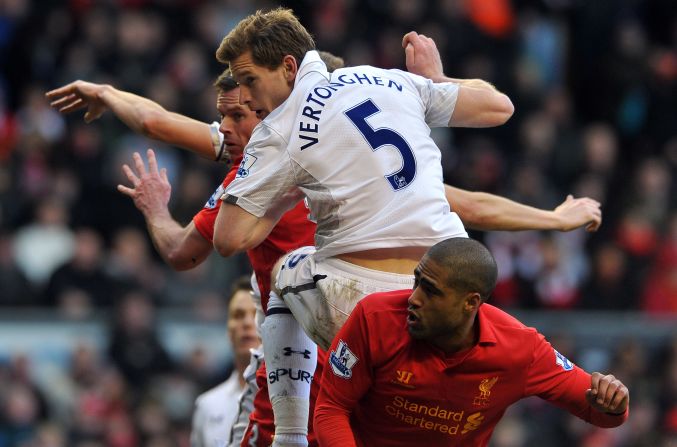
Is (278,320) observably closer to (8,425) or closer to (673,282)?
(8,425)

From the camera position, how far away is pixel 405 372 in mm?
6121

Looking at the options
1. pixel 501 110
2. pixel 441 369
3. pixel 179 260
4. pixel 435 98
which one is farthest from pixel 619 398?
pixel 179 260

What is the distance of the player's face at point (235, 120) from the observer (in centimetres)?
731

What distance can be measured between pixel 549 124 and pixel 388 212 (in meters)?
11.0

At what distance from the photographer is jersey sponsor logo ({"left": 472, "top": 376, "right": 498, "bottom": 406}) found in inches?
245

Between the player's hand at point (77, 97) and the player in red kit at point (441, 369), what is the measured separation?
8.55 ft

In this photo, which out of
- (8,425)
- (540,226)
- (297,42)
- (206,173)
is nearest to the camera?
(297,42)

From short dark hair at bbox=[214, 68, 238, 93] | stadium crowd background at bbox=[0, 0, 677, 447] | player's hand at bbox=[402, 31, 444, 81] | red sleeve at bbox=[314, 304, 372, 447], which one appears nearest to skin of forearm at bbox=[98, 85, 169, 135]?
short dark hair at bbox=[214, 68, 238, 93]

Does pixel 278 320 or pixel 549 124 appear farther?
pixel 549 124

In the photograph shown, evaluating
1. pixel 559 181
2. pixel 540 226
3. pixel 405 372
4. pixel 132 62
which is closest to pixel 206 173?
pixel 132 62

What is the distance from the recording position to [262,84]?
21.5ft

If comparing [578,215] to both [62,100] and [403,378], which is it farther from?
[62,100]

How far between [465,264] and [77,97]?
9.74 ft

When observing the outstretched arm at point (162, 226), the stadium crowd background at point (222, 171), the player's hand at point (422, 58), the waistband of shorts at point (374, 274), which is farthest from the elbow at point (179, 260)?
the stadium crowd background at point (222, 171)
